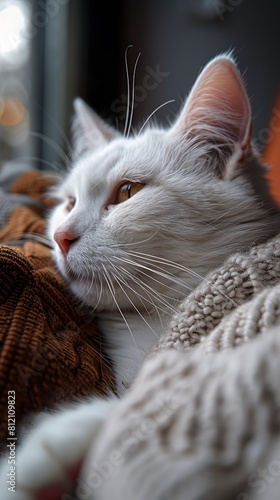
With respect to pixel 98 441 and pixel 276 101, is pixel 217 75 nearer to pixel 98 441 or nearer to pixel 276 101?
pixel 276 101

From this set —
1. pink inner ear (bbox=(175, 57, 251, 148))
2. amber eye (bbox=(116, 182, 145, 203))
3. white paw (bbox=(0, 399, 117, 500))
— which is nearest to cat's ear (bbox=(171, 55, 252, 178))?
pink inner ear (bbox=(175, 57, 251, 148))

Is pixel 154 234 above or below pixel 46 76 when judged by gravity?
below

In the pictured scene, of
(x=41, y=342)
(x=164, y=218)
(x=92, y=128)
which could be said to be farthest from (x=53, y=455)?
(x=92, y=128)

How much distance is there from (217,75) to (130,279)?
31cm

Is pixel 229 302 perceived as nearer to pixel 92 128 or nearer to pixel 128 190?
pixel 128 190

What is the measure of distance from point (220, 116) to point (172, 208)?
161mm

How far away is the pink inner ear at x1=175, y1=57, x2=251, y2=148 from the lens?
58cm

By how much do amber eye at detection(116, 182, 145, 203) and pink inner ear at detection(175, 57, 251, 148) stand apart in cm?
13

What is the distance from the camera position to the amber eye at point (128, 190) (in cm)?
62

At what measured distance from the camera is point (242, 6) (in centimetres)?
80

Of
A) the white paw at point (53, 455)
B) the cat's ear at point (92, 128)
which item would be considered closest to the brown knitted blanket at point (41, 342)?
the white paw at point (53, 455)

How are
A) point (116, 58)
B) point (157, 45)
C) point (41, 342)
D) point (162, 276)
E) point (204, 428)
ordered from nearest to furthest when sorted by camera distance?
1. point (204, 428)
2. point (41, 342)
3. point (162, 276)
4. point (157, 45)
5. point (116, 58)

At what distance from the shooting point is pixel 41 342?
1.41 feet

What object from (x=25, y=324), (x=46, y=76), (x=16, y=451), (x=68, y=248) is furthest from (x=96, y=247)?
(x=46, y=76)
